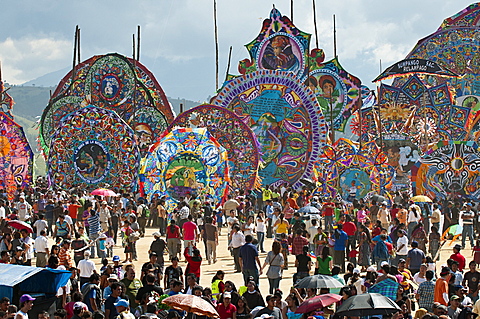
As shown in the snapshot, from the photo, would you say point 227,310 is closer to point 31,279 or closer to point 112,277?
point 112,277

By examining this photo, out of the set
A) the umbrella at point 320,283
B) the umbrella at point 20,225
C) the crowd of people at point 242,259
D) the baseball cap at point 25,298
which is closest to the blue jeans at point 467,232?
the crowd of people at point 242,259

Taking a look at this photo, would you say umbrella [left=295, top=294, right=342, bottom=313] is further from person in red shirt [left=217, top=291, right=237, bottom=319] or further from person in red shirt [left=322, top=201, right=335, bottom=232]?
person in red shirt [left=322, top=201, right=335, bottom=232]

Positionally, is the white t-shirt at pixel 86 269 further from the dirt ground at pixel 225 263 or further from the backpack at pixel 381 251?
the backpack at pixel 381 251

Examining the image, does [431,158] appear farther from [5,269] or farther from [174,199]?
[5,269]

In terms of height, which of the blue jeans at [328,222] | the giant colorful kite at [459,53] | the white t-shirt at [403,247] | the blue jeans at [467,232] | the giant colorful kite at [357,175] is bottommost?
the white t-shirt at [403,247]

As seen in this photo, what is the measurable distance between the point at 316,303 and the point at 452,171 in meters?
22.8

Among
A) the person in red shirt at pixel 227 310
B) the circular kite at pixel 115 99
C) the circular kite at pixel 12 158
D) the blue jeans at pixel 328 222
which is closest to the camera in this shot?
the person in red shirt at pixel 227 310

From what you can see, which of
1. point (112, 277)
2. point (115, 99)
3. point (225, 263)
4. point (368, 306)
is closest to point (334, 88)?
point (115, 99)

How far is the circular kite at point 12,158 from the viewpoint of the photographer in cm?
3469

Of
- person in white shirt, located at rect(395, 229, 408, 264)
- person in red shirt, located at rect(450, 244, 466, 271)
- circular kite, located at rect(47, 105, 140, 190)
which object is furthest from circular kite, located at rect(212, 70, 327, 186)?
person in red shirt, located at rect(450, 244, 466, 271)

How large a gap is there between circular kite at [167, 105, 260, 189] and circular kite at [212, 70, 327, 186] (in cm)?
255

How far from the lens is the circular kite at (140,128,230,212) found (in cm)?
2878

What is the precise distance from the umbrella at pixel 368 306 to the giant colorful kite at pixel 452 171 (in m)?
22.5

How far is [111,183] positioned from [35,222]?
12574mm
